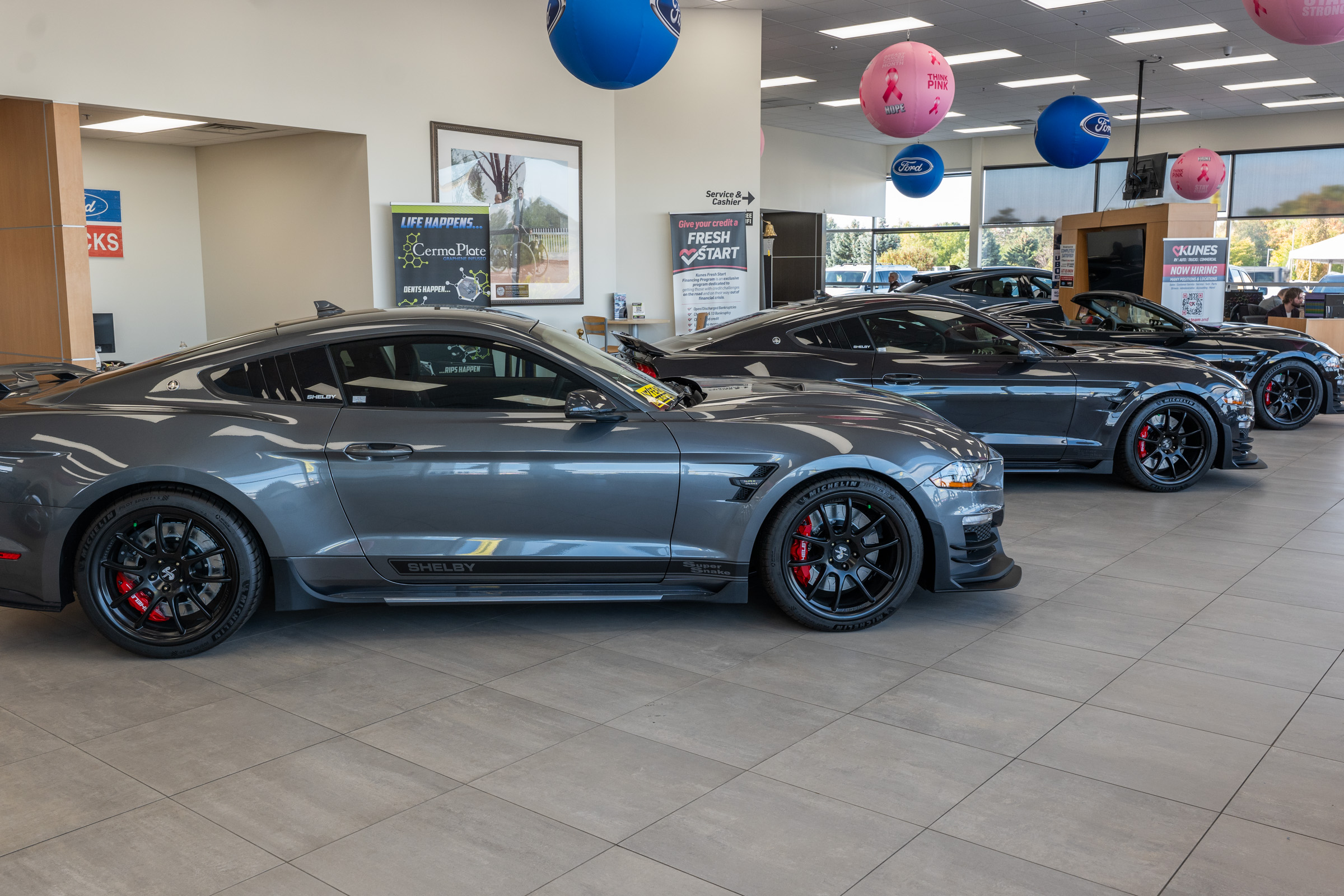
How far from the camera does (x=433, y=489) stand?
11.4 ft

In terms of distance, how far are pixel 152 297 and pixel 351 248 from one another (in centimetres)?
315

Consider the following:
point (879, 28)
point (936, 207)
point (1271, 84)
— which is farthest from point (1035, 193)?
point (879, 28)

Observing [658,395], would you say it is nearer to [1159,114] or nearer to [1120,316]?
[1120,316]

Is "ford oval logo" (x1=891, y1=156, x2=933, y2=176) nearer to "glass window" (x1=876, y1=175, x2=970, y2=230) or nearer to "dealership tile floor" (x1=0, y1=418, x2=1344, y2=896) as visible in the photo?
"glass window" (x1=876, y1=175, x2=970, y2=230)

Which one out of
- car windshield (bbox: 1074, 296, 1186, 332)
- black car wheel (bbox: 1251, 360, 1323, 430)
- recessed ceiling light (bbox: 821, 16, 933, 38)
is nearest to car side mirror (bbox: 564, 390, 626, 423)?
car windshield (bbox: 1074, 296, 1186, 332)

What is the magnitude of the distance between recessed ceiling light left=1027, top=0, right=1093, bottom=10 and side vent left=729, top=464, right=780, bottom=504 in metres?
10.0

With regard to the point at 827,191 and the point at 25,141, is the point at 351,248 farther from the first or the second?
the point at 827,191

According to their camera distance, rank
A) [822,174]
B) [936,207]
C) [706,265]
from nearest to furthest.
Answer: [706,265] < [822,174] < [936,207]

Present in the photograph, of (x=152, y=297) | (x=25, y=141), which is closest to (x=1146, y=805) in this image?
(x=25, y=141)

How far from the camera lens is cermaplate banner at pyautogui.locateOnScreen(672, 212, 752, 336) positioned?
1157cm

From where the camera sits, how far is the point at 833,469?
3668 millimetres

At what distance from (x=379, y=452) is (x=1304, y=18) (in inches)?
252

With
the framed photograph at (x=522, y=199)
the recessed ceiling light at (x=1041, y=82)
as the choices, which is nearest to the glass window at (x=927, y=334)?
the framed photograph at (x=522, y=199)

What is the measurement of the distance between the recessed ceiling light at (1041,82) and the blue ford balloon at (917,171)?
1.65m
